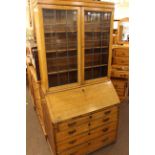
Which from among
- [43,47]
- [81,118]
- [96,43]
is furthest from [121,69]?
[43,47]

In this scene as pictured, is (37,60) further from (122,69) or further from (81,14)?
(122,69)

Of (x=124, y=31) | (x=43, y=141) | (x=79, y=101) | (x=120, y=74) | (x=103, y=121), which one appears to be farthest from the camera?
(x=124, y=31)

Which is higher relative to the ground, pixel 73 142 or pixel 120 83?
pixel 120 83

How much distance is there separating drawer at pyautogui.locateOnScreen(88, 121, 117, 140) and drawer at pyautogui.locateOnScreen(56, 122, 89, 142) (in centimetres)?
13

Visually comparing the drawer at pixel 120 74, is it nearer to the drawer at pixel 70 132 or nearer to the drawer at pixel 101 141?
the drawer at pixel 101 141

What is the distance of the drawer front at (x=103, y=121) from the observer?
1.82 meters

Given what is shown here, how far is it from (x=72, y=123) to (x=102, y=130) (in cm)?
52

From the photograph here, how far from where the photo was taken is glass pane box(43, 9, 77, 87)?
1.53 m

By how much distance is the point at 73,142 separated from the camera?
5.72 ft

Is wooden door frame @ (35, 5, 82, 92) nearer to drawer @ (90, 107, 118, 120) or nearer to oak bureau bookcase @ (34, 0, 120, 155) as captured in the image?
oak bureau bookcase @ (34, 0, 120, 155)

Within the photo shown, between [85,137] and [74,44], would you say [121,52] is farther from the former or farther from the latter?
[85,137]

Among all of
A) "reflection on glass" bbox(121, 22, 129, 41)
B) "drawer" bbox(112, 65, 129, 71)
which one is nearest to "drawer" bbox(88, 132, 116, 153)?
"drawer" bbox(112, 65, 129, 71)
